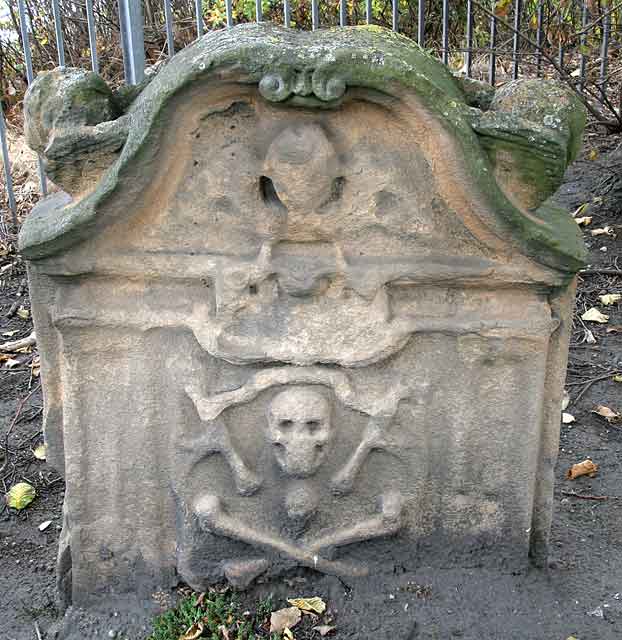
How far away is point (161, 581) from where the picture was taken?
239 cm

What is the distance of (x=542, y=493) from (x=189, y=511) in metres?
0.95

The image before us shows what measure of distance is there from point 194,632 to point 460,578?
73 cm

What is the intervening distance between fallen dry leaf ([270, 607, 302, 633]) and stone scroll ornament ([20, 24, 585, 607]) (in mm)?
107

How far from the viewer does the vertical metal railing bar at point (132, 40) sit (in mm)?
5000

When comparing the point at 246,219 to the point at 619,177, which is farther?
the point at 619,177

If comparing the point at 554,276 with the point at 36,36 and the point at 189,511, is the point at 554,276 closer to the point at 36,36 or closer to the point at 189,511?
the point at 189,511

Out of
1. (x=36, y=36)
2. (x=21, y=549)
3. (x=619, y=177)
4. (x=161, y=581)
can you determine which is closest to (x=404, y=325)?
(x=161, y=581)

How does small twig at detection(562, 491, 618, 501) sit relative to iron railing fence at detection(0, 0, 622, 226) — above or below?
below

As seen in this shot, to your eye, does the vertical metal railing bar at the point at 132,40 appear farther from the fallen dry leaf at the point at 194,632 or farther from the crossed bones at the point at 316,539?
the fallen dry leaf at the point at 194,632

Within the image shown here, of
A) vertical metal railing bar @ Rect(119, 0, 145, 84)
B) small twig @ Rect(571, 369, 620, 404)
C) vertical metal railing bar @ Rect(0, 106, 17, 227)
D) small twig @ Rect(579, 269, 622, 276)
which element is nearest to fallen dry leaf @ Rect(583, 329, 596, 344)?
small twig @ Rect(571, 369, 620, 404)

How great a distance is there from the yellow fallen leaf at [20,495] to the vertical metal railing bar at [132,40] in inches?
107

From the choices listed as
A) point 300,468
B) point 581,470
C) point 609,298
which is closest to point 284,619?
point 300,468

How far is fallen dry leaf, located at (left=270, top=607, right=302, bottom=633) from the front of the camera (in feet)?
7.43

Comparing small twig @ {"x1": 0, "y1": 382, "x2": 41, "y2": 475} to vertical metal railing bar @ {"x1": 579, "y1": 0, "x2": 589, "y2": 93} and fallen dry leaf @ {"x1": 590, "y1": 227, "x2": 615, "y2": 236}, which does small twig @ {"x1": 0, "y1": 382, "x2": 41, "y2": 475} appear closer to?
fallen dry leaf @ {"x1": 590, "y1": 227, "x2": 615, "y2": 236}
